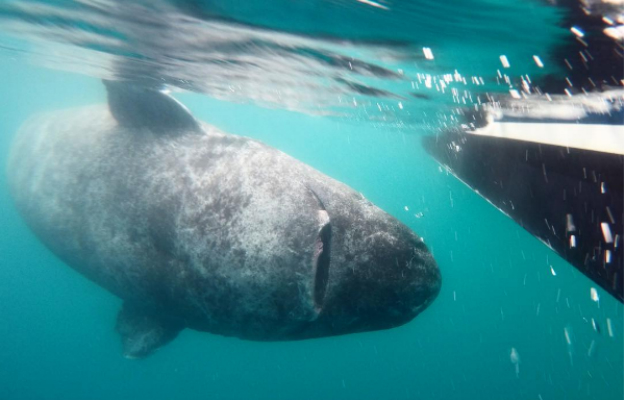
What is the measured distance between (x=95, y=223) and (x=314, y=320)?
4259 mm

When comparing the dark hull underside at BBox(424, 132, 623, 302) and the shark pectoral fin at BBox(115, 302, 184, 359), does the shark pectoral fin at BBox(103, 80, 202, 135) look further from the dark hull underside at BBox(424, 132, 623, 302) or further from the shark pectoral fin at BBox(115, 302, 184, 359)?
the dark hull underside at BBox(424, 132, 623, 302)

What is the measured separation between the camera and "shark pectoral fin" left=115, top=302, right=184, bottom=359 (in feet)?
21.8

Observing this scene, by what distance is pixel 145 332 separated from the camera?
6.70 metres

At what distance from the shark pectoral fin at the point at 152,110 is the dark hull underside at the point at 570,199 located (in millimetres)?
5166

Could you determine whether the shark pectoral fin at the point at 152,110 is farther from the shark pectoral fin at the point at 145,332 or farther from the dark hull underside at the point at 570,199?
the dark hull underside at the point at 570,199

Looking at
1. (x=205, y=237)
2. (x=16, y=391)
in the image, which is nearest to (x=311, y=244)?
(x=205, y=237)

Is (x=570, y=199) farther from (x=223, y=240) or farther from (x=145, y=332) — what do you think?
(x=145, y=332)

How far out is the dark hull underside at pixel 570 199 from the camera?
2.83m

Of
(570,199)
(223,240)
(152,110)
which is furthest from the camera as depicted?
(152,110)

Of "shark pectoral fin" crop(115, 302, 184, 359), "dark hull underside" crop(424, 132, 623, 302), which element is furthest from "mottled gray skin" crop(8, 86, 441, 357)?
"dark hull underside" crop(424, 132, 623, 302)

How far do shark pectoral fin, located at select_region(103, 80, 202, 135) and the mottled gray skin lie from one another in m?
0.12

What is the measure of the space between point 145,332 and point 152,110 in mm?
4066

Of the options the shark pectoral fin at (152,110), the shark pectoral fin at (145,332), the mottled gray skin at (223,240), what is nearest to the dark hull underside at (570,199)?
the mottled gray skin at (223,240)

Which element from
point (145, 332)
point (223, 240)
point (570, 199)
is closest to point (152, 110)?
point (223, 240)
